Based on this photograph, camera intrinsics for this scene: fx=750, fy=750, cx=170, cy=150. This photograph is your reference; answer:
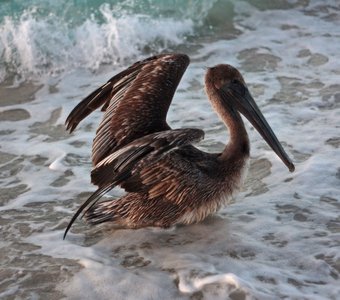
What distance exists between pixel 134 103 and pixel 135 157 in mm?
793

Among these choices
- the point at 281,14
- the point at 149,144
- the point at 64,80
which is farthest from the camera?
the point at 281,14

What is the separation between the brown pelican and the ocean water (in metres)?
0.14

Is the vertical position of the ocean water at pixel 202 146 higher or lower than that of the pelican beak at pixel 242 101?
lower

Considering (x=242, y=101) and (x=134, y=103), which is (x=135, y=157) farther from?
(x=242, y=101)

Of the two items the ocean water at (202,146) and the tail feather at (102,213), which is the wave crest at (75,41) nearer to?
the ocean water at (202,146)

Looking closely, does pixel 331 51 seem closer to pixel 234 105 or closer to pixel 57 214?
pixel 234 105

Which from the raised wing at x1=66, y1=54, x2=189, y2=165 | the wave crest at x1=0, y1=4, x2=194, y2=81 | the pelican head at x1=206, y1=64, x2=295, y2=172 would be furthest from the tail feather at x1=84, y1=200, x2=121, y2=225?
the wave crest at x1=0, y1=4, x2=194, y2=81

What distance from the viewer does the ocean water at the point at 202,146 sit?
3.82 meters

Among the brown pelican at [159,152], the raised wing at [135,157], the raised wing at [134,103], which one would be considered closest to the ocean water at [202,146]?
the brown pelican at [159,152]

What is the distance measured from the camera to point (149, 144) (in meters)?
3.98

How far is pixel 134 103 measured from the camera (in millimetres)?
4715

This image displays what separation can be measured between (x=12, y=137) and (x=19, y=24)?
2.55 meters

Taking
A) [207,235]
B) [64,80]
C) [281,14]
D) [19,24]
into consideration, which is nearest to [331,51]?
[281,14]

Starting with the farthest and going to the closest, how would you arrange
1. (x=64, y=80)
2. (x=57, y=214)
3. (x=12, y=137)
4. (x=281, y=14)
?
1. (x=281, y=14)
2. (x=64, y=80)
3. (x=12, y=137)
4. (x=57, y=214)
